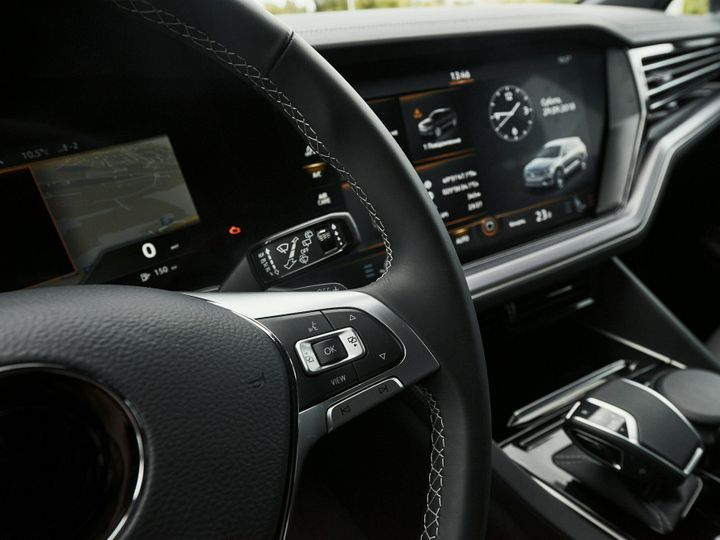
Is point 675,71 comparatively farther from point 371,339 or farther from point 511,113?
point 371,339

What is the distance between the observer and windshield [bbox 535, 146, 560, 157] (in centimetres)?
142

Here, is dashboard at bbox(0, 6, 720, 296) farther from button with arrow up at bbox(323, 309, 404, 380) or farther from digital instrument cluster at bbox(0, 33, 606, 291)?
button with arrow up at bbox(323, 309, 404, 380)

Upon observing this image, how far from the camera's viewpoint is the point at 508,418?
50.2 inches

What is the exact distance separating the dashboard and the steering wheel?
0.13 meters

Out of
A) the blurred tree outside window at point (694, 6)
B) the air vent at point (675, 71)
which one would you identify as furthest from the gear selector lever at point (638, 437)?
the blurred tree outside window at point (694, 6)

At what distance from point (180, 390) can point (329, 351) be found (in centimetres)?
16

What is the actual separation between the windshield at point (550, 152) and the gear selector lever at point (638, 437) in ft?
1.99

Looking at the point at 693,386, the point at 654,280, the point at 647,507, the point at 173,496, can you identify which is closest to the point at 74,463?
the point at 173,496

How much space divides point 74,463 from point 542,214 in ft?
3.85

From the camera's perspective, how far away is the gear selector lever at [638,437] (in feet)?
3.11

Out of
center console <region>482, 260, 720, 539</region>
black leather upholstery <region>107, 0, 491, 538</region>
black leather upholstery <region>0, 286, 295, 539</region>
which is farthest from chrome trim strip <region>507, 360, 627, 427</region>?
black leather upholstery <region>0, 286, 295, 539</region>

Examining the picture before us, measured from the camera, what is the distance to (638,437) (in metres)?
0.95

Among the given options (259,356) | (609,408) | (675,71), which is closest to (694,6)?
(675,71)

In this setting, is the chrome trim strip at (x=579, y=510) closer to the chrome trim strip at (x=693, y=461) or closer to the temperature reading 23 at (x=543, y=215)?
the chrome trim strip at (x=693, y=461)
